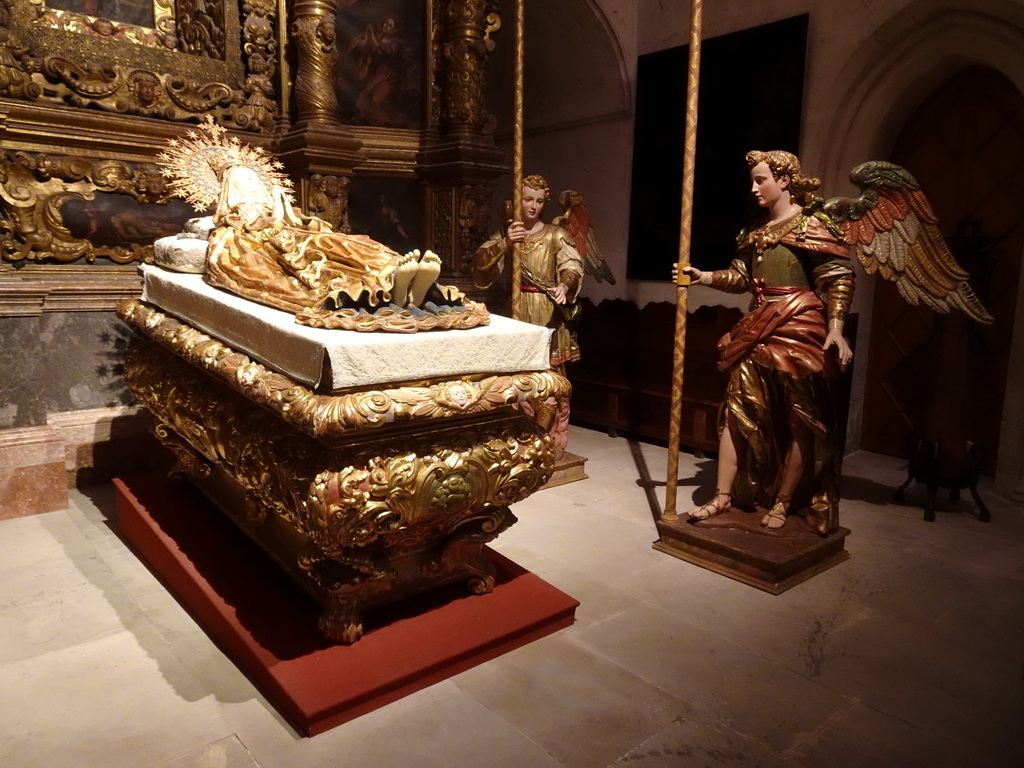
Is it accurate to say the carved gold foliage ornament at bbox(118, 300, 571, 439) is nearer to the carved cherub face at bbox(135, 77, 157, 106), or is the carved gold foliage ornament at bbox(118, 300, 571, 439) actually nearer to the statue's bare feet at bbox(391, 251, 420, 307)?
the statue's bare feet at bbox(391, 251, 420, 307)

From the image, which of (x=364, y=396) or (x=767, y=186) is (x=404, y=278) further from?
(x=767, y=186)

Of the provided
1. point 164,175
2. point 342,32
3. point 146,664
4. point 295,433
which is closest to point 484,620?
point 295,433

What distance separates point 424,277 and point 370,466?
65cm

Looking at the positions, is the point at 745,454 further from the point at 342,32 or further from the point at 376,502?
the point at 342,32

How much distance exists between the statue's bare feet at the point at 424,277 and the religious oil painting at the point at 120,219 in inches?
111

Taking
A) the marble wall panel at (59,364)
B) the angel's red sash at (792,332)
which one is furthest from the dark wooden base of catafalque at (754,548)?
the marble wall panel at (59,364)

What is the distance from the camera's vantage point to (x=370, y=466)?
225cm

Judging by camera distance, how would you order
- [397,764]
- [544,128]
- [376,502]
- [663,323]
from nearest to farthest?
[397,764] < [376,502] < [663,323] < [544,128]

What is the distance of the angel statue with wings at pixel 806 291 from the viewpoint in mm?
3408

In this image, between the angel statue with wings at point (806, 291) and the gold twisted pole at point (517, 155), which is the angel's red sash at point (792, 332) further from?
the gold twisted pole at point (517, 155)

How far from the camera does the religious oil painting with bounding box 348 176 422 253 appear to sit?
17.8 feet

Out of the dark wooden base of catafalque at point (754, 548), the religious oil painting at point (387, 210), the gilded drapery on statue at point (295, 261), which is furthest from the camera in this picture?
the religious oil painting at point (387, 210)

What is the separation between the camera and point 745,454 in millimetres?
3766

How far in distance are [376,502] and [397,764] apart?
72cm
